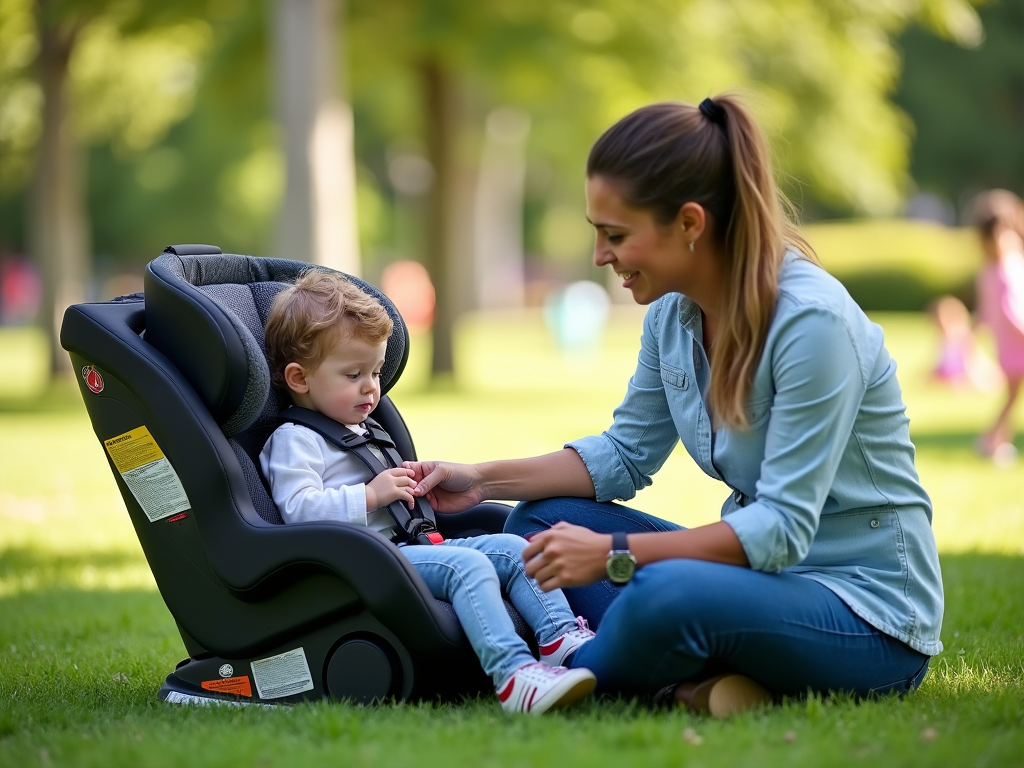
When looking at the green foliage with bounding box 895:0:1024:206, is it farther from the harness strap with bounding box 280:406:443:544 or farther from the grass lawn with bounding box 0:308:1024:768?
the harness strap with bounding box 280:406:443:544

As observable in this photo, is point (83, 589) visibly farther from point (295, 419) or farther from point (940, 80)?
point (940, 80)

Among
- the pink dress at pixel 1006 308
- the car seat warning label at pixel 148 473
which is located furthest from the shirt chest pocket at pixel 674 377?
the pink dress at pixel 1006 308

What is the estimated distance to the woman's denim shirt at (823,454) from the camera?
3.15 m

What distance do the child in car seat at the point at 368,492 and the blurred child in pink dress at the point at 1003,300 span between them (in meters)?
6.79

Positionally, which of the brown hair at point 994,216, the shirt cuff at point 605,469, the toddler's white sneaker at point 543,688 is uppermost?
the brown hair at point 994,216

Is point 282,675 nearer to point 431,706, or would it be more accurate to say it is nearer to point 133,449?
point 431,706

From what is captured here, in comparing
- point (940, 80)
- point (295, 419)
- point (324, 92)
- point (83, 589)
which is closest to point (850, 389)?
point (295, 419)

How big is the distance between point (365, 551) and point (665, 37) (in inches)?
453

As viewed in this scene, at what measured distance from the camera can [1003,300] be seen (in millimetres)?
9789

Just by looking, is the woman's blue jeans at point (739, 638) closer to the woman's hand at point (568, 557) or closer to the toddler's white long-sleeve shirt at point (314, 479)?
the woman's hand at point (568, 557)

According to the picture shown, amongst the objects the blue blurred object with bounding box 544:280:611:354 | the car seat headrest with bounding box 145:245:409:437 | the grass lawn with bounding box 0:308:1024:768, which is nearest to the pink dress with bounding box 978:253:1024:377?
the grass lawn with bounding box 0:308:1024:768

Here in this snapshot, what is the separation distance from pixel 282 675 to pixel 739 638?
1340 millimetres

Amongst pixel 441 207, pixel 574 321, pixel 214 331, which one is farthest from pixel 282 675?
pixel 574 321

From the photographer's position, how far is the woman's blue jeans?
313cm
